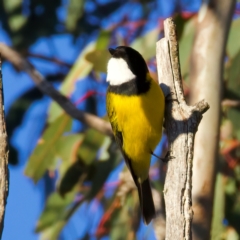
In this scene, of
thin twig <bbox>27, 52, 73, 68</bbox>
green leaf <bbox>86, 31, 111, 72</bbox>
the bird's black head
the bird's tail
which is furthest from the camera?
thin twig <bbox>27, 52, 73, 68</bbox>

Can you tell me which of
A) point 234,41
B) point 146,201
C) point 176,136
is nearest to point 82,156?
point 146,201

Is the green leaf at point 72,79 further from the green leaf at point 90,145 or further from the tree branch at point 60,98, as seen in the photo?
the tree branch at point 60,98

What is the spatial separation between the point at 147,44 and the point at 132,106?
0.75 metres

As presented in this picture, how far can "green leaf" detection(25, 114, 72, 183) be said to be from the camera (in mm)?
3102

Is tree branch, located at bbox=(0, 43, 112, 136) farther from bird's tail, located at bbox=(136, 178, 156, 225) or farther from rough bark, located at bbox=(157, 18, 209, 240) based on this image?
rough bark, located at bbox=(157, 18, 209, 240)

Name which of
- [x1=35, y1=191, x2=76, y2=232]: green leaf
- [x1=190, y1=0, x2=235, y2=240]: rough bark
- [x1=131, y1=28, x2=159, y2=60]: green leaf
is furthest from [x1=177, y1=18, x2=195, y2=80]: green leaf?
[x1=35, y1=191, x2=76, y2=232]: green leaf

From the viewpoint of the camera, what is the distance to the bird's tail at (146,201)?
266cm

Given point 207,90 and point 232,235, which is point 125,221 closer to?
point 232,235

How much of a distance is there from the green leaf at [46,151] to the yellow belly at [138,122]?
599 mm

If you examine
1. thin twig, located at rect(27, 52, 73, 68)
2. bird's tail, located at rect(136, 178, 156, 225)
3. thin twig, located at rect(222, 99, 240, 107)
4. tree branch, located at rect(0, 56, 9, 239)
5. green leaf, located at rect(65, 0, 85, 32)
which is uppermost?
green leaf, located at rect(65, 0, 85, 32)

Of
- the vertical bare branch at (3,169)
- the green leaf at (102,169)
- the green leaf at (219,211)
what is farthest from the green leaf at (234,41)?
the vertical bare branch at (3,169)

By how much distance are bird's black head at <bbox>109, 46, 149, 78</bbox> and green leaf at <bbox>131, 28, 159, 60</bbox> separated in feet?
2.02

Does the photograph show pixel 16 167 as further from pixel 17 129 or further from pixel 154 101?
pixel 154 101

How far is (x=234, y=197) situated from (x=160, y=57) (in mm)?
1153
